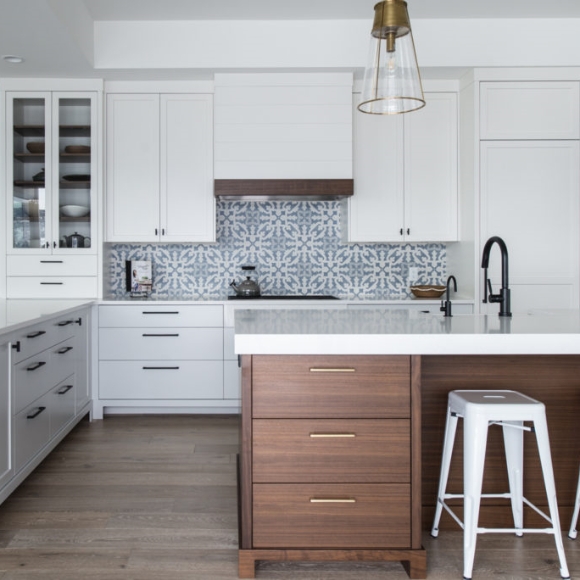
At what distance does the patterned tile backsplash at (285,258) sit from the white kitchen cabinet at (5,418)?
7.12 ft

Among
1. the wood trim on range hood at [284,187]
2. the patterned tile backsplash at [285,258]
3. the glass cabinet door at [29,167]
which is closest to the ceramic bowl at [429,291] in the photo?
the patterned tile backsplash at [285,258]

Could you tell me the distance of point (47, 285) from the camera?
4.36m

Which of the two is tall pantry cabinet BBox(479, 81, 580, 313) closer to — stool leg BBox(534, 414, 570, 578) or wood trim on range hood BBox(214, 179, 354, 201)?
wood trim on range hood BBox(214, 179, 354, 201)

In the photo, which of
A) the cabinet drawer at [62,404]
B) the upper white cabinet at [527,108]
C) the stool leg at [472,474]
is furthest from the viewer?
the upper white cabinet at [527,108]

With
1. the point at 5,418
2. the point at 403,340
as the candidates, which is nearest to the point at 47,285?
the point at 5,418

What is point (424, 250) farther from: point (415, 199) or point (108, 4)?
point (108, 4)

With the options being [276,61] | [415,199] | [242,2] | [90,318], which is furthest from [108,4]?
Result: [415,199]

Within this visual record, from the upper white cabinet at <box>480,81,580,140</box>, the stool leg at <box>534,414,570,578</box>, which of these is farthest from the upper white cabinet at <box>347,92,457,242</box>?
the stool leg at <box>534,414,570,578</box>

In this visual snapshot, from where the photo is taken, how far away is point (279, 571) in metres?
2.13

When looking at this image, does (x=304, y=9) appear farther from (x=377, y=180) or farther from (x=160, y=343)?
(x=160, y=343)

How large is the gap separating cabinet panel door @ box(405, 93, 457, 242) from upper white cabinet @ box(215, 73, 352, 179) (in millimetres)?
512

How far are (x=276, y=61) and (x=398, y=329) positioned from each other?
8.97 feet

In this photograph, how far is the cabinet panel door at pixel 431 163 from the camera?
4473 mm

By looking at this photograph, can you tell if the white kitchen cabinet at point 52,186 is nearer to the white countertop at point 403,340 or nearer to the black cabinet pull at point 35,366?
the black cabinet pull at point 35,366
